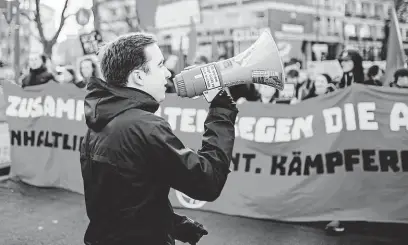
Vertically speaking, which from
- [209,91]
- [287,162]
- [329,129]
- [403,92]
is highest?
[209,91]

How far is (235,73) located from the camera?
1963 millimetres

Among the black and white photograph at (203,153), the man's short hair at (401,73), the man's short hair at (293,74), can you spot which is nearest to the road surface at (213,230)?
the black and white photograph at (203,153)

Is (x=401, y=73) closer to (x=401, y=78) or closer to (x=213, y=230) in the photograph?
(x=401, y=78)

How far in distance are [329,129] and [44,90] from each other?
161 inches

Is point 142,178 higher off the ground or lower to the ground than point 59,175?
higher

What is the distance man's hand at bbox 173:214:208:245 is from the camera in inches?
75.6

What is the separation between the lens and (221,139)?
5.73 ft

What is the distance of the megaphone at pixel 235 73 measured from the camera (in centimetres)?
189

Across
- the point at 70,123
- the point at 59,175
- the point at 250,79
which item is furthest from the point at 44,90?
the point at 250,79

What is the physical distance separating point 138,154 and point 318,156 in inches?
143

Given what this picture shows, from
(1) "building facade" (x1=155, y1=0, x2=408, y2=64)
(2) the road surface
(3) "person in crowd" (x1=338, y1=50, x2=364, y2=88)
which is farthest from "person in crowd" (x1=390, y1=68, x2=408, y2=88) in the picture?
(1) "building facade" (x1=155, y1=0, x2=408, y2=64)

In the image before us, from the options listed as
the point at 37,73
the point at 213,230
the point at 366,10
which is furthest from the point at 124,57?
the point at 366,10

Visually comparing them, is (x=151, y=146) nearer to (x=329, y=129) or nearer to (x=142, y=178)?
(x=142, y=178)

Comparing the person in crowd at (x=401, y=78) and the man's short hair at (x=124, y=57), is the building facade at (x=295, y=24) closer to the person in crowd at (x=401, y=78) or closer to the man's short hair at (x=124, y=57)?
the person in crowd at (x=401, y=78)
